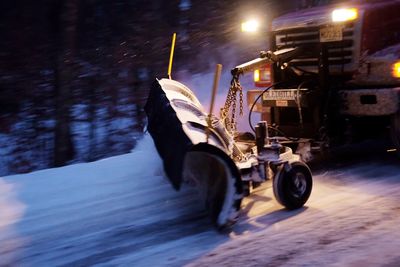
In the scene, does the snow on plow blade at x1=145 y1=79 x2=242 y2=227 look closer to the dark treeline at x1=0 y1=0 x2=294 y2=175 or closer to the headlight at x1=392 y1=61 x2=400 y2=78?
the headlight at x1=392 y1=61 x2=400 y2=78

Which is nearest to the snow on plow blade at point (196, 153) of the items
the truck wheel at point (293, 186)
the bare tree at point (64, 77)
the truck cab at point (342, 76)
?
the truck wheel at point (293, 186)

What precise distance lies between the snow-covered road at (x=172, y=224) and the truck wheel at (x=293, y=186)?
4.0 inches

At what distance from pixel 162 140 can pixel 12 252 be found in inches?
57.6

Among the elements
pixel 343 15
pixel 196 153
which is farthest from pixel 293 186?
pixel 343 15

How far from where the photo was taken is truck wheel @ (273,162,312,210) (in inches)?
181

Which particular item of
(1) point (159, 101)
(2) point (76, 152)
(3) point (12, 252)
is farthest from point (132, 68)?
(3) point (12, 252)

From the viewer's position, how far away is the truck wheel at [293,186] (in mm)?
4609

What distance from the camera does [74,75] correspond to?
983cm

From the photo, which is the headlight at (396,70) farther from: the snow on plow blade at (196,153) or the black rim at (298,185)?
the snow on plow blade at (196,153)

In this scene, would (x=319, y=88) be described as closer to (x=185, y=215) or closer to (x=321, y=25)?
(x=321, y=25)

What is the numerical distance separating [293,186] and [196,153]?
981mm

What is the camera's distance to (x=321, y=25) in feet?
19.8

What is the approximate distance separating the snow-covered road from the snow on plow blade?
276mm

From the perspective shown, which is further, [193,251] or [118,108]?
[118,108]
